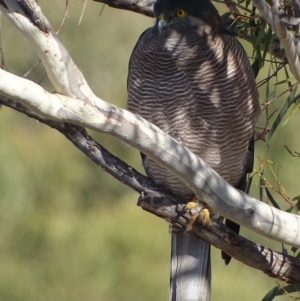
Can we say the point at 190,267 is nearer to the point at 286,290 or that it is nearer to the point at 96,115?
the point at 286,290

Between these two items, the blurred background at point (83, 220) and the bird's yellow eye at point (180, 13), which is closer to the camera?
the bird's yellow eye at point (180, 13)

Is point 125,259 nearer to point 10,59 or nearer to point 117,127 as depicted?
point 10,59

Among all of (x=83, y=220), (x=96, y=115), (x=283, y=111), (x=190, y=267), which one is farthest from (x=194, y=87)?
(x=83, y=220)

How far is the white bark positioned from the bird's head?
1.04m

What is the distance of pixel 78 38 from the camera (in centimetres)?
768

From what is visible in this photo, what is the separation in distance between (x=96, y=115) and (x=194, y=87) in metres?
1.05

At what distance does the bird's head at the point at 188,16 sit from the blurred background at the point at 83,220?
9.29ft

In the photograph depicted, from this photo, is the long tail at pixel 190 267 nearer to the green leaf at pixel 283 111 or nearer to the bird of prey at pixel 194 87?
the bird of prey at pixel 194 87

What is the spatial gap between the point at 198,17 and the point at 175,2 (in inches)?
4.4

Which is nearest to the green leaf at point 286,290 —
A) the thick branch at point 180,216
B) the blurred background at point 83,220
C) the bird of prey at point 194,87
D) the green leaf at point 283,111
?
Answer: the thick branch at point 180,216

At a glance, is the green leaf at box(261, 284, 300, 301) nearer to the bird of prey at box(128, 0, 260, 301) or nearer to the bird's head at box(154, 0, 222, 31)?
the bird of prey at box(128, 0, 260, 301)

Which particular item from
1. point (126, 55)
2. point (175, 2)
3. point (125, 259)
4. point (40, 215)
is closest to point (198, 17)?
point (175, 2)

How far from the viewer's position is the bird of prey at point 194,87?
290 cm

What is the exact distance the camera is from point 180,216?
8.38 feet
